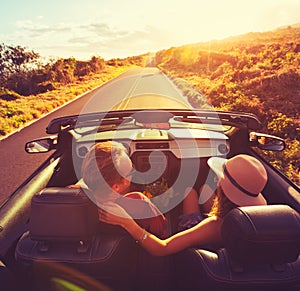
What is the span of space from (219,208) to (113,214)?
658mm

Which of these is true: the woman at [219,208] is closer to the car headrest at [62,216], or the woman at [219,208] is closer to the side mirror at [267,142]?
the car headrest at [62,216]

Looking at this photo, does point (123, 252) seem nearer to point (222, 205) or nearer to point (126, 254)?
point (126, 254)

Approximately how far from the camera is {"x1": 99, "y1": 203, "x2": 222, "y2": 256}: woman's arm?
217cm

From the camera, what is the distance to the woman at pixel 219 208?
2109 millimetres

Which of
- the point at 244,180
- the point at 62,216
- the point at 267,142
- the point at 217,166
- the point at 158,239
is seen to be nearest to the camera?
the point at 62,216

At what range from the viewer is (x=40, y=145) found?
12.2ft

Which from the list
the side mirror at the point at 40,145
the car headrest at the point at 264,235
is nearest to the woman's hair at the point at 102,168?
the car headrest at the point at 264,235

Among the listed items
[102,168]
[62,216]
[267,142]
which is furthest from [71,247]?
[267,142]

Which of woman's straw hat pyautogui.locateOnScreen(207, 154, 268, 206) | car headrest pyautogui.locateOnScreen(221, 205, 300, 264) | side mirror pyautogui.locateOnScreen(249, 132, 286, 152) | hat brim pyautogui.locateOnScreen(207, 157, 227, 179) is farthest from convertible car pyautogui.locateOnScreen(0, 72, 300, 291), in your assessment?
hat brim pyautogui.locateOnScreen(207, 157, 227, 179)

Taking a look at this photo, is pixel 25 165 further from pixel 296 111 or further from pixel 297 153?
pixel 296 111

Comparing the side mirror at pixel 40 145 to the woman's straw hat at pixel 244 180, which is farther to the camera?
the side mirror at pixel 40 145

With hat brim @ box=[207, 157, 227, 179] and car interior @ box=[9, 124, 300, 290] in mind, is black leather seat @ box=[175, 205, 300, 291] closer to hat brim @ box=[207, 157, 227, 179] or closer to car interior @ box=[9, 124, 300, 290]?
car interior @ box=[9, 124, 300, 290]

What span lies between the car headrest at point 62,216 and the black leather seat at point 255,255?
0.65 meters

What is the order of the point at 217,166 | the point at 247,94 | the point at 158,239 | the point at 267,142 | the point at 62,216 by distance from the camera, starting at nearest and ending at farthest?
the point at 62,216 < the point at 158,239 < the point at 217,166 < the point at 267,142 < the point at 247,94
